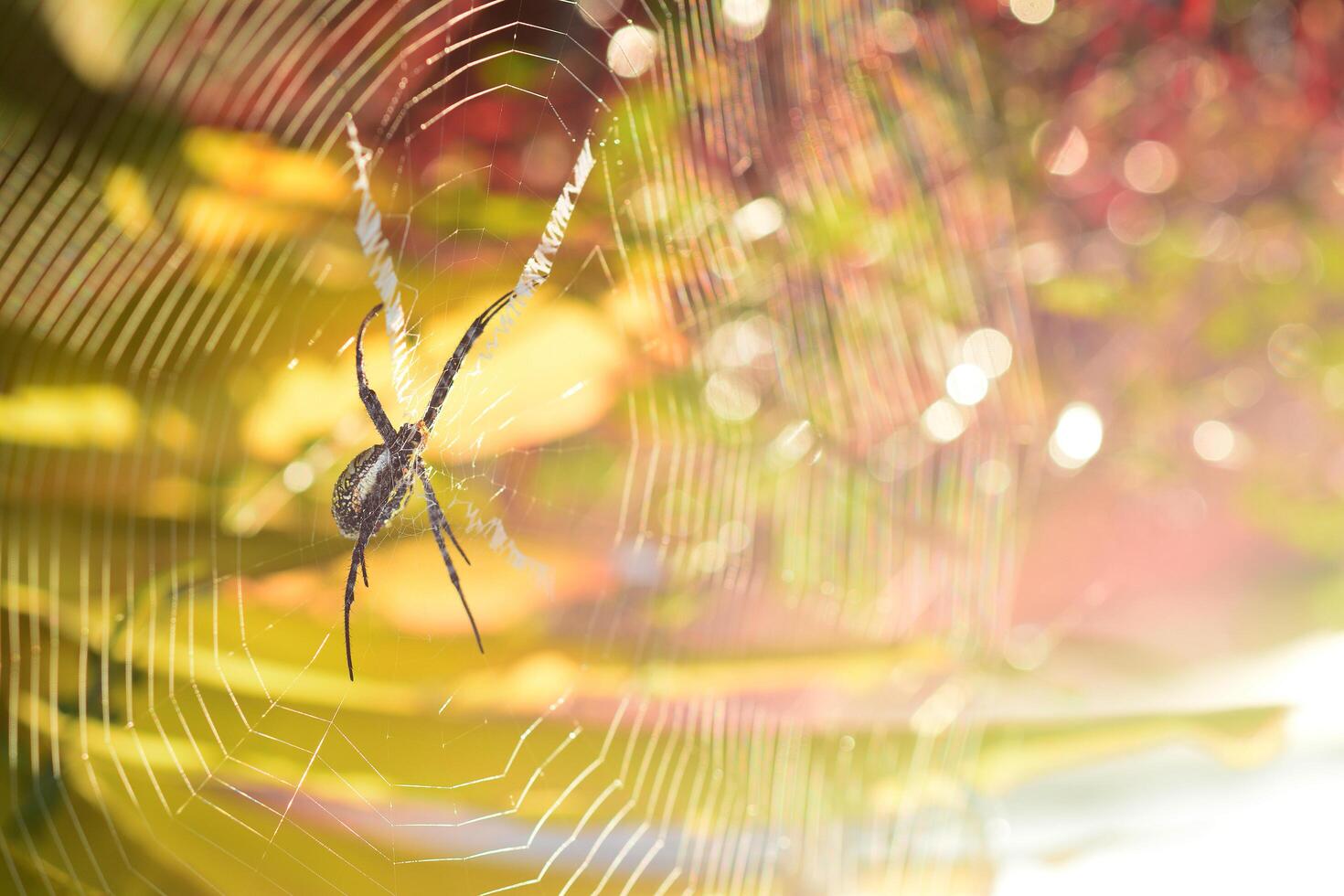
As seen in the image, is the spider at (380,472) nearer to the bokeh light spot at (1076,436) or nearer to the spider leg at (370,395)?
the spider leg at (370,395)

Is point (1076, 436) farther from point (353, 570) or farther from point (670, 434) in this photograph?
point (353, 570)

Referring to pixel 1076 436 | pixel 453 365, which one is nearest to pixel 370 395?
pixel 453 365

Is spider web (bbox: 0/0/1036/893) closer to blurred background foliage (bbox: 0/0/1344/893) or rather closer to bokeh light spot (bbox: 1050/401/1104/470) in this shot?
blurred background foliage (bbox: 0/0/1344/893)

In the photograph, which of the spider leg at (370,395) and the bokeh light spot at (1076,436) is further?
the bokeh light spot at (1076,436)

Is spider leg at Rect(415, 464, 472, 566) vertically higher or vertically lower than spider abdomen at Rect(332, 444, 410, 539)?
higher

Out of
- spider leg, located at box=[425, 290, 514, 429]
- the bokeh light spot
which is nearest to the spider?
spider leg, located at box=[425, 290, 514, 429]

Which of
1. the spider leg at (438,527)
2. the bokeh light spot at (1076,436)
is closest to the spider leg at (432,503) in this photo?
the spider leg at (438,527)

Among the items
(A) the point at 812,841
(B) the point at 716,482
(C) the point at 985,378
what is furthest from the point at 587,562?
(C) the point at 985,378

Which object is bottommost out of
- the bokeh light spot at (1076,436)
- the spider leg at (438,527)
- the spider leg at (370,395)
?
the spider leg at (438,527)
